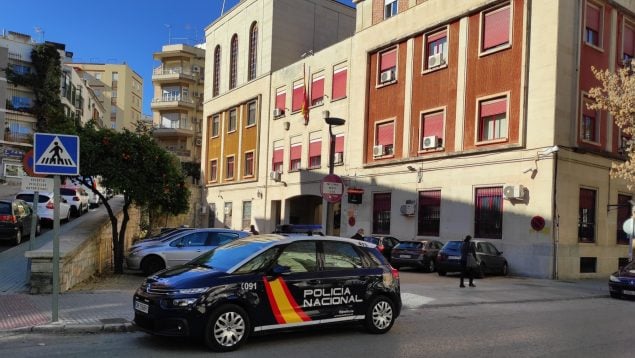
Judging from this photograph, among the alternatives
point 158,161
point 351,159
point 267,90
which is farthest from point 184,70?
point 158,161

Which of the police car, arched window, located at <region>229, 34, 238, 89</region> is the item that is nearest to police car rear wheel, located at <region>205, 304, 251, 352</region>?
the police car

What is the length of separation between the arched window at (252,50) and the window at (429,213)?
2065 centimetres

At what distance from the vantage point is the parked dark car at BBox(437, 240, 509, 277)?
67.2 feet

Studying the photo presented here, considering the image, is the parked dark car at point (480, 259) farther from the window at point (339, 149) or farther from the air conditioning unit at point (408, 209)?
the window at point (339, 149)

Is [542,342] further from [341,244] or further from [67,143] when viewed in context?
[67,143]

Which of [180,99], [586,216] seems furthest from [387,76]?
[180,99]

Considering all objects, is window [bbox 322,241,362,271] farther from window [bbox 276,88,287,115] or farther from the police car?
window [bbox 276,88,287,115]

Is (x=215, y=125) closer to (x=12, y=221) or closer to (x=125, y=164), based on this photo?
(x=12, y=221)

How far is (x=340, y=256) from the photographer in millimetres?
8883

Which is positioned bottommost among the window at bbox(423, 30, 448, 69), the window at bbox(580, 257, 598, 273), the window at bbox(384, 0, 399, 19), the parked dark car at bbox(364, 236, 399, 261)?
the window at bbox(580, 257, 598, 273)

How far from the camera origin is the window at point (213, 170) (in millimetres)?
47688

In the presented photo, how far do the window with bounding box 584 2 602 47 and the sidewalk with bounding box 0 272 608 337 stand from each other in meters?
9.77

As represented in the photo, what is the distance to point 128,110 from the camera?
107m

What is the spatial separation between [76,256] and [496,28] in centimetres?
1882
